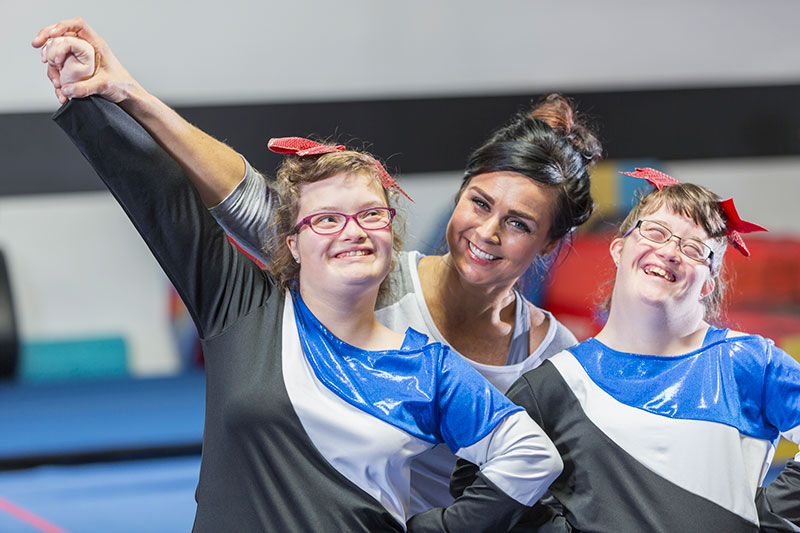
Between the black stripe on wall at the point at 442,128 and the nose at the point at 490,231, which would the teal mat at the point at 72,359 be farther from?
the nose at the point at 490,231

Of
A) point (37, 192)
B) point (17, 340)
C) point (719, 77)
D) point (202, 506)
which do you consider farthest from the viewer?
point (719, 77)

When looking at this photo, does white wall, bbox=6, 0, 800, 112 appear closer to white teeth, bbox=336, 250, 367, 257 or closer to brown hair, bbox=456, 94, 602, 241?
brown hair, bbox=456, 94, 602, 241

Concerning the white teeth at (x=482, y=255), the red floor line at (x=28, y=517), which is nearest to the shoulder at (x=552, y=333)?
the white teeth at (x=482, y=255)

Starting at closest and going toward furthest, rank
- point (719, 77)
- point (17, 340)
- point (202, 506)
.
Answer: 1. point (202, 506)
2. point (17, 340)
3. point (719, 77)

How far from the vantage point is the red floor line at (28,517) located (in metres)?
2.87

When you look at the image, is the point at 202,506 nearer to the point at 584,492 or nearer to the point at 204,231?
the point at 204,231

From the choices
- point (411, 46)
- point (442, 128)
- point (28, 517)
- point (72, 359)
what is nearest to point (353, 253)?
point (28, 517)

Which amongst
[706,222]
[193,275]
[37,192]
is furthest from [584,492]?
[37,192]

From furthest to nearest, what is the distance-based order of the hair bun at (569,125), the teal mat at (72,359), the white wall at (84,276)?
1. the white wall at (84,276)
2. the teal mat at (72,359)
3. the hair bun at (569,125)

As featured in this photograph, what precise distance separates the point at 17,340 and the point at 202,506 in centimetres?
336

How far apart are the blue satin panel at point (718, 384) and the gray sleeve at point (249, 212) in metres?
0.69

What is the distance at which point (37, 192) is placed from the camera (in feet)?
13.3

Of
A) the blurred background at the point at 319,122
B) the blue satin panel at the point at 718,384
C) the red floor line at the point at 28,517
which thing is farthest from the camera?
the blurred background at the point at 319,122

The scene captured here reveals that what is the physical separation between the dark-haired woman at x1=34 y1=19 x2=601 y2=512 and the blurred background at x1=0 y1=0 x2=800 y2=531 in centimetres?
192
